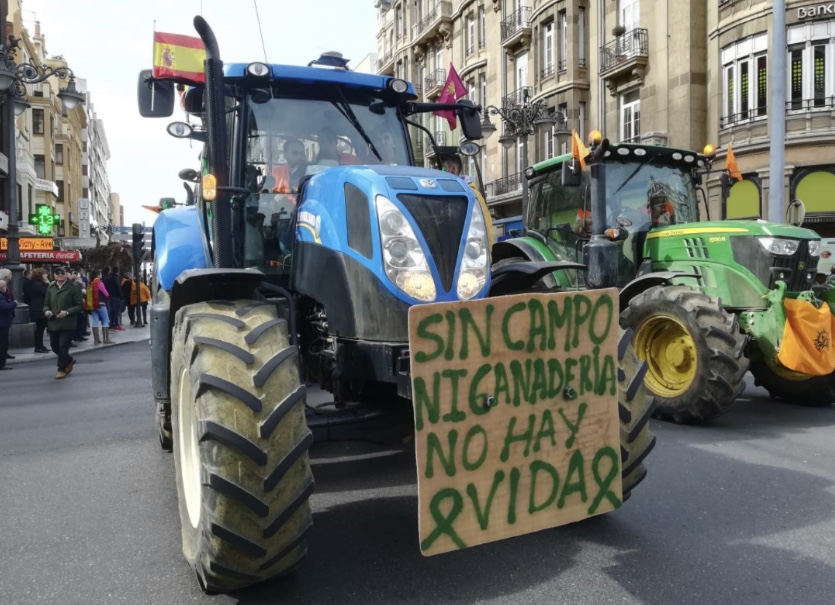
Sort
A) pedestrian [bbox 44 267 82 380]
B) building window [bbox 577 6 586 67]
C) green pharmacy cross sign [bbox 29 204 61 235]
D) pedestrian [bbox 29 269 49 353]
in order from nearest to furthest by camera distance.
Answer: pedestrian [bbox 44 267 82 380]
pedestrian [bbox 29 269 49 353]
green pharmacy cross sign [bbox 29 204 61 235]
building window [bbox 577 6 586 67]

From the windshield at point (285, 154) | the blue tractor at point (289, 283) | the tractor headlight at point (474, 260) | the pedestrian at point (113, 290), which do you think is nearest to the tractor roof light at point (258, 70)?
the blue tractor at point (289, 283)

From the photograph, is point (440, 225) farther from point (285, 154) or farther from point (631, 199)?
point (631, 199)

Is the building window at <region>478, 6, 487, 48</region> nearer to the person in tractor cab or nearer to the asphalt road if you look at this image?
the asphalt road

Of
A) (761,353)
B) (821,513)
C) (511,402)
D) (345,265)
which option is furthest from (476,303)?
(761,353)

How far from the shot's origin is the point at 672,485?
4.87 m

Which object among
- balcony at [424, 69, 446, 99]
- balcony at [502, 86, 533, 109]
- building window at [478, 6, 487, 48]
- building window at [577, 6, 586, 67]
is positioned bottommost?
balcony at [502, 86, 533, 109]

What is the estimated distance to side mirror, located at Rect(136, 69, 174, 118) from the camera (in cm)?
407

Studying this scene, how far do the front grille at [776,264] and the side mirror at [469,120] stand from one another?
334cm

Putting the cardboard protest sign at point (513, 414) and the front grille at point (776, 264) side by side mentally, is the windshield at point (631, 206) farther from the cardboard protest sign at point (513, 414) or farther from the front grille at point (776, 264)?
the cardboard protest sign at point (513, 414)

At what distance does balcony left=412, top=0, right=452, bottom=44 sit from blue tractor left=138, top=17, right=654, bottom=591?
36.7m

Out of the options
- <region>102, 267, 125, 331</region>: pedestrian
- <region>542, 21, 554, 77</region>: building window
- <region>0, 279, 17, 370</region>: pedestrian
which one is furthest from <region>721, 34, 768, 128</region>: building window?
<region>0, 279, 17, 370</region>: pedestrian

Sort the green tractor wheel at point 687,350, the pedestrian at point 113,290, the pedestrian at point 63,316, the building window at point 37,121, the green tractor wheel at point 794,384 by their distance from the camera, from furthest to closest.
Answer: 1. the building window at point 37,121
2. the pedestrian at point 113,290
3. the pedestrian at point 63,316
4. the green tractor wheel at point 794,384
5. the green tractor wheel at point 687,350

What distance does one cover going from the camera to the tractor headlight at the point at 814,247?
23.4 feet

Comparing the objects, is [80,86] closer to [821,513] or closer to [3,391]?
[3,391]
